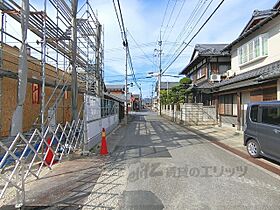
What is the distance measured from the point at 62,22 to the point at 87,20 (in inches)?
133

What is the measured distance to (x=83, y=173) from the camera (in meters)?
6.83

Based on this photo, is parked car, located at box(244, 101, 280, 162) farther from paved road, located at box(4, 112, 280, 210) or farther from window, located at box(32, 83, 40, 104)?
window, located at box(32, 83, 40, 104)

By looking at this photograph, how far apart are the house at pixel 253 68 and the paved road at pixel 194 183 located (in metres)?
5.77

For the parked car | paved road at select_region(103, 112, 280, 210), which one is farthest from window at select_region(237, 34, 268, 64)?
paved road at select_region(103, 112, 280, 210)

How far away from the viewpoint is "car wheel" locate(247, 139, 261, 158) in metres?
8.70

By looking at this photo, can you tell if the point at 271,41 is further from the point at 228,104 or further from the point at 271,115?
the point at 271,115

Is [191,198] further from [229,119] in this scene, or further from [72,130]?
[229,119]

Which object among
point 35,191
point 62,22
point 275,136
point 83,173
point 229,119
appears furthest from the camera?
point 229,119

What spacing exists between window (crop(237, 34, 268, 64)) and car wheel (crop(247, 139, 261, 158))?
8.05 m

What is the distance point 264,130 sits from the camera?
8.25m

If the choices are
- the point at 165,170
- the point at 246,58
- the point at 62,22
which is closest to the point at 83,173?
the point at 165,170

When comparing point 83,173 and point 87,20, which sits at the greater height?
point 87,20

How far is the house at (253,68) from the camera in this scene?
13478 millimetres

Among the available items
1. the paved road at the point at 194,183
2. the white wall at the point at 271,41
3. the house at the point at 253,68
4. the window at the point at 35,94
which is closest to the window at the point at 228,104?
the house at the point at 253,68
